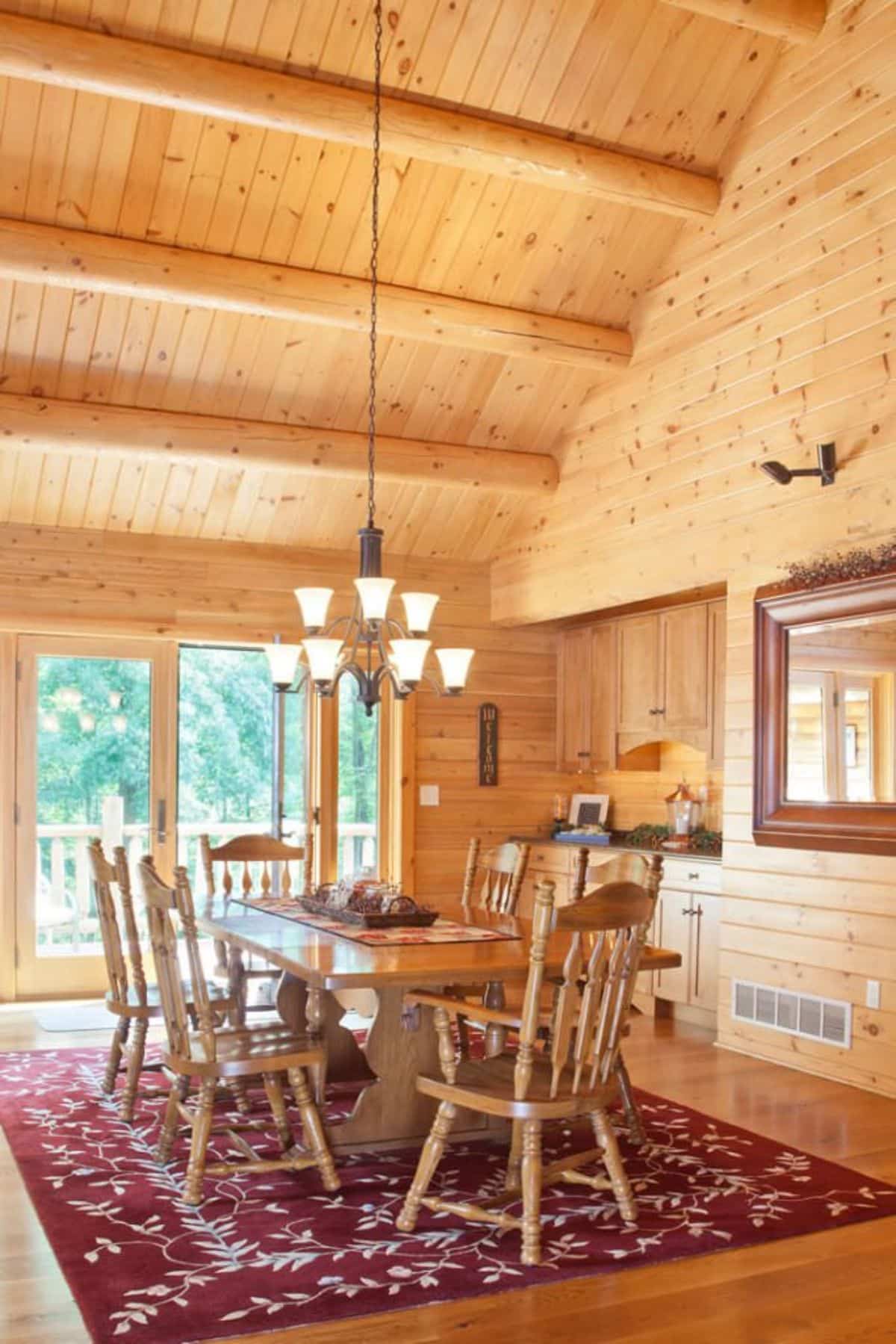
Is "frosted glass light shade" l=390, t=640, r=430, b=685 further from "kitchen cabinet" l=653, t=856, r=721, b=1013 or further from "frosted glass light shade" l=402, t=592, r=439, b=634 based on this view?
"kitchen cabinet" l=653, t=856, r=721, b=1013

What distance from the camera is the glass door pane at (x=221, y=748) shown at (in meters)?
7.63

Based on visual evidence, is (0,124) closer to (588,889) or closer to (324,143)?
(324,143)

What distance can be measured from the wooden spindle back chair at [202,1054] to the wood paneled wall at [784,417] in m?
2.45

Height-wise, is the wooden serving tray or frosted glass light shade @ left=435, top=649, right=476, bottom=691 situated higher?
frosted glass light shade @ left=435, top=649, right=476, bottom=691

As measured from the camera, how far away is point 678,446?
6492mm

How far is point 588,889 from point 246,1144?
3.51m

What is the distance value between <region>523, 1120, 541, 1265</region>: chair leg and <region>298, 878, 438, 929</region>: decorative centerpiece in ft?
3.65

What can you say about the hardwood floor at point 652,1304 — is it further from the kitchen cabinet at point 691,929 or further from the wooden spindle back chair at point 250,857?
the kitchen cabinet at point 691,929

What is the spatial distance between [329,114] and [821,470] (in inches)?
97.6

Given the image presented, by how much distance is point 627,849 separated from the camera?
23.9 ft

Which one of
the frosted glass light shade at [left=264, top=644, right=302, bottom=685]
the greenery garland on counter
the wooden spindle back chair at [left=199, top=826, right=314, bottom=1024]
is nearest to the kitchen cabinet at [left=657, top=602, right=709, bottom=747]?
the greenery garland on counter

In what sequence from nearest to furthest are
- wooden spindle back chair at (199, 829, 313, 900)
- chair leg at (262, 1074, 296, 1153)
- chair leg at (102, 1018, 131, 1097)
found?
chair leg at (262, 1074, 296, 1153) < chair leg at (102, 1018, 131, 1097) < wooden spindle back chair at (199, 829, 313, 900)

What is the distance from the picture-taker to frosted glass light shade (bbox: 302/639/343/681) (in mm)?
4352

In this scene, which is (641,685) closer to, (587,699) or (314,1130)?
(587,699)
